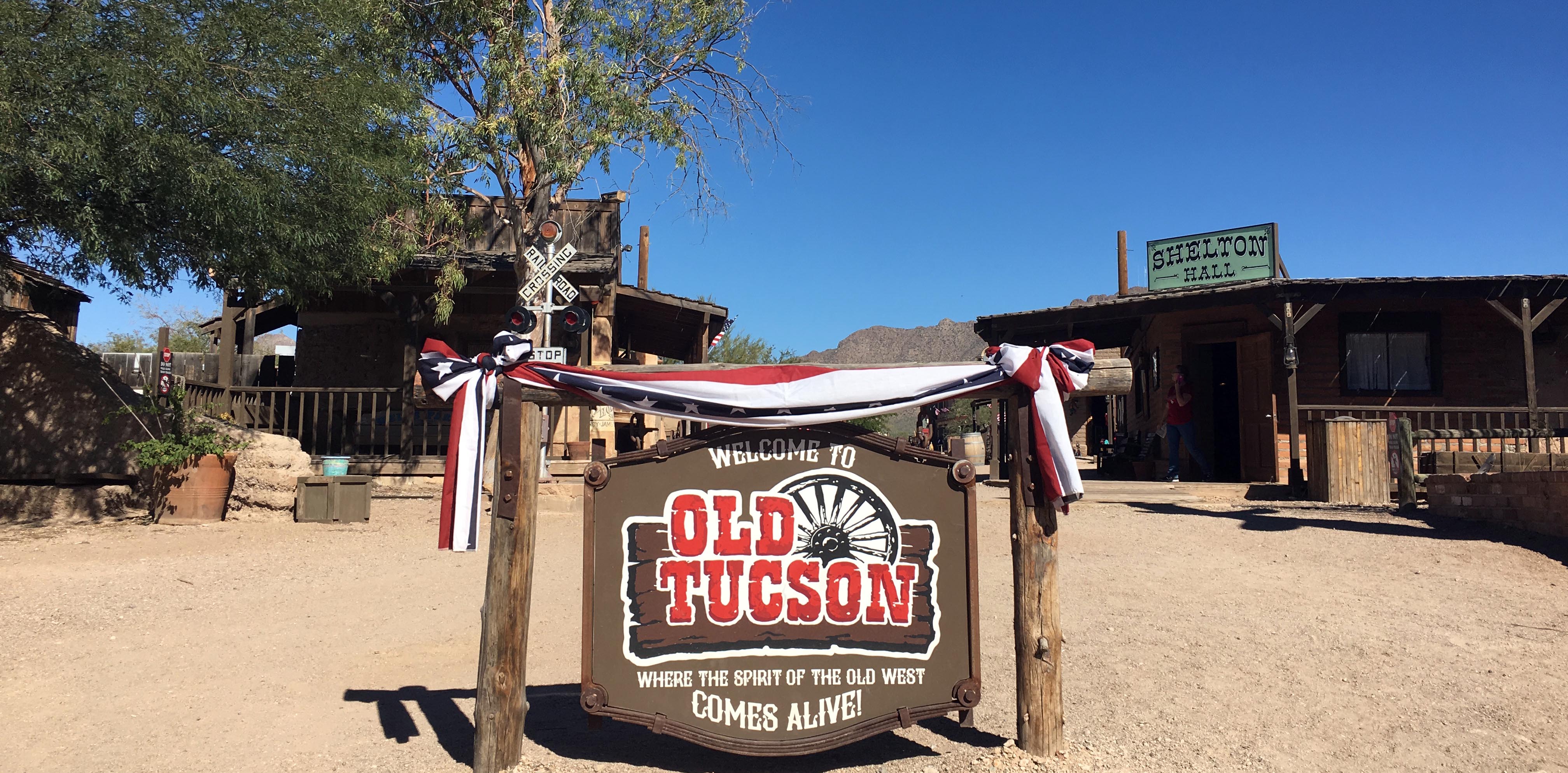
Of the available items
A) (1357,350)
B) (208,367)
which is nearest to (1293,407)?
(1357,350)

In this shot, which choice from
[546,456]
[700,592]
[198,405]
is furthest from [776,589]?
[198,405]

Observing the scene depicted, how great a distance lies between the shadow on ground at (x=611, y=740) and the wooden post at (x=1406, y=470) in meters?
8.69

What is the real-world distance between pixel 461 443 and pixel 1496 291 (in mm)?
14884

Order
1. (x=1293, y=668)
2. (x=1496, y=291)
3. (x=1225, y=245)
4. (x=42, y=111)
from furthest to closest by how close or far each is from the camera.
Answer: (x=1225, y=245) → (x=1496, y=291) → (x=42, y=111) → (x=1293, y=668)

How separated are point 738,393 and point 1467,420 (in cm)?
1481

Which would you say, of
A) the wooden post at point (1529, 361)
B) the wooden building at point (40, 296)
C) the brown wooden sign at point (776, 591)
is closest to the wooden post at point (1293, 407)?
the wooden post at point (1529, 361)

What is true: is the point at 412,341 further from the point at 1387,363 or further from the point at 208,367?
the point at 1387,363

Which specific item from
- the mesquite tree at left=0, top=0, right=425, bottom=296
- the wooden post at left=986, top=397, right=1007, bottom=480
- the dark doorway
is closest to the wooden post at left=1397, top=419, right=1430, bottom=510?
the dark doorway

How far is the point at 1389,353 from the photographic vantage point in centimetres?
1498

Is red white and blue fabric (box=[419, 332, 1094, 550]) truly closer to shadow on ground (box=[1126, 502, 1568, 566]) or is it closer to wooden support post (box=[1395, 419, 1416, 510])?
shadow on ground (box=[1126, 502, 1568, 566])

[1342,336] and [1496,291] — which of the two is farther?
[1342,336]

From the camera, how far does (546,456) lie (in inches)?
498

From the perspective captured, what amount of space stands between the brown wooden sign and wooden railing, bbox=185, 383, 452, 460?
394 inches

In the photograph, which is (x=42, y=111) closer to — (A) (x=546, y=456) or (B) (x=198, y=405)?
(B) (x=198, y=405)
